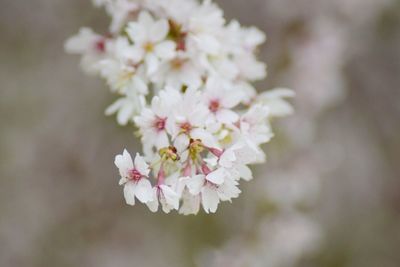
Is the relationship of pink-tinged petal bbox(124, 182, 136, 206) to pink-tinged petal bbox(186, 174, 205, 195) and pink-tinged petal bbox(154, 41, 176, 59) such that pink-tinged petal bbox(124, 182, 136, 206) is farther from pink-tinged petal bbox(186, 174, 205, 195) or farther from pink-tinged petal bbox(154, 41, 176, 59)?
pink-tinged petal bbox(154, 41, 176, 59)

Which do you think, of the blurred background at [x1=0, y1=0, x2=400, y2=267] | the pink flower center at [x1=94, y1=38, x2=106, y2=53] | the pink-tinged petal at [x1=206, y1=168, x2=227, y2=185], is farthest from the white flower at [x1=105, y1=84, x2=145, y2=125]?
the blurred background at [x1=0, y1=0, x2=400, y2=267]

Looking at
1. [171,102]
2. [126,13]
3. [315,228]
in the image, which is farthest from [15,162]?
[171,102]

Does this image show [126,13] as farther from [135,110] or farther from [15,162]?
[15,162]

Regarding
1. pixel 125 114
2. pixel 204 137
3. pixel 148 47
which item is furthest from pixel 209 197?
pixel 148 47

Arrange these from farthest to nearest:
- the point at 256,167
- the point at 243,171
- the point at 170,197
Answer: the point at 256,167, the point at 243,171, the point at 170,197

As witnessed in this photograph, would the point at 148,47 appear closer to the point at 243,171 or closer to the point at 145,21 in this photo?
the point at 145,21

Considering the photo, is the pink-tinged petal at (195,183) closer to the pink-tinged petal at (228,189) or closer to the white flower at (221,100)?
the pink-tinged petal at (228,189)
